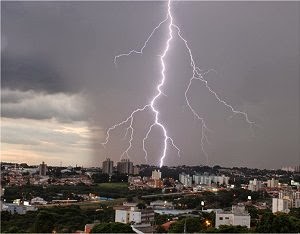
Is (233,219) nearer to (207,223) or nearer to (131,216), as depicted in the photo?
(207,223)

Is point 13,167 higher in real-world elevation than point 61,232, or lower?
higher

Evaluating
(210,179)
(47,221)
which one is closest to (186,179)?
(210,179)

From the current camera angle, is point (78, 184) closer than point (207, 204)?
No

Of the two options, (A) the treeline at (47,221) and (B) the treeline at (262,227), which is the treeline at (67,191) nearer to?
(A) the treeline at (47,221)

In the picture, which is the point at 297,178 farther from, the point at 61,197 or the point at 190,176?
the point at 61,197

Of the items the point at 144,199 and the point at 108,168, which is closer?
the point at 144,199

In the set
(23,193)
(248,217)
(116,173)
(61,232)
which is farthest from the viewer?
(116,173)

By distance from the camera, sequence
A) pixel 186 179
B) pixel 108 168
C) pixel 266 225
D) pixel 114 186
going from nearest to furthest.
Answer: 1. pixel 266 225
2. pixel 114 186
3. pixel 108 168
4. pixel 186 179

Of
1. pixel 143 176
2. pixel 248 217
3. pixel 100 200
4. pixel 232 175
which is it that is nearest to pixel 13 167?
pixel 100 200
